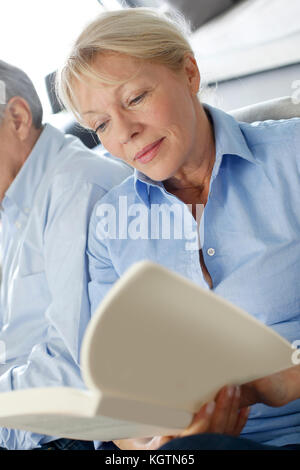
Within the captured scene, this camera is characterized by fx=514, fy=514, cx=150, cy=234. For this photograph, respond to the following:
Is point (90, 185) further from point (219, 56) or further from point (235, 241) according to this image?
point (219, 56)

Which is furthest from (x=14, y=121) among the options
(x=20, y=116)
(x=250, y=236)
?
(x=250, y=236)

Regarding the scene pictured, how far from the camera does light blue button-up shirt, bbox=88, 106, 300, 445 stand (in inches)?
37.7

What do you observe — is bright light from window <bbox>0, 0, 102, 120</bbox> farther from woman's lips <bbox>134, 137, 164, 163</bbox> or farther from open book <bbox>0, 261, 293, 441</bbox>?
open book <bbox>0, 261, 293, 441</bbox>

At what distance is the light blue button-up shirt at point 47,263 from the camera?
3.81ft

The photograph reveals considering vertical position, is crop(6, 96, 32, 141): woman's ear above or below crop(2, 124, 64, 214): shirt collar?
above

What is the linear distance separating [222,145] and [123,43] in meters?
0.28

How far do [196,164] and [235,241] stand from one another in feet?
0.69

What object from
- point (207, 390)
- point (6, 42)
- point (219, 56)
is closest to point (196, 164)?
point (207, 390)

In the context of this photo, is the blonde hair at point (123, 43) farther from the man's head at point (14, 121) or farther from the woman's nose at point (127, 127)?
the man's head at point (14, 121)
